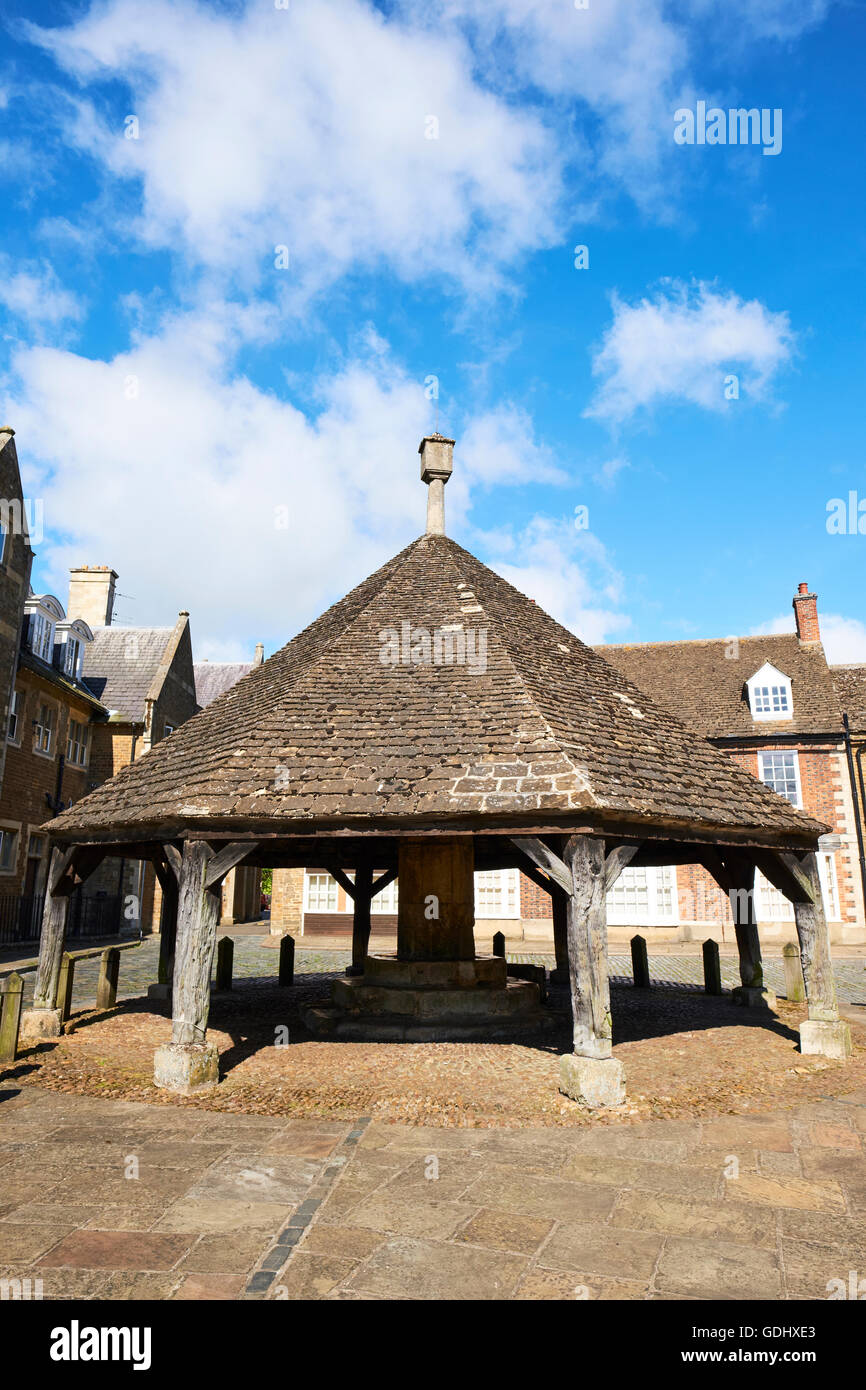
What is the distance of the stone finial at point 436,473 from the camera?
13.7m

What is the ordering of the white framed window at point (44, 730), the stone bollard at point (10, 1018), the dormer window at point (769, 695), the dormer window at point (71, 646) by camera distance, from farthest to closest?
the dormer window at point (71, 646) → the dormer window at point (769, 695) → the white framed window at point (44, 730) → the stone bollard at point (10, 1018)

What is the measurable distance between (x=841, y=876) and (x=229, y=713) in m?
19.9

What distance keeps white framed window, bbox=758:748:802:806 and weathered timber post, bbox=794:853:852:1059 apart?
16.0 meters

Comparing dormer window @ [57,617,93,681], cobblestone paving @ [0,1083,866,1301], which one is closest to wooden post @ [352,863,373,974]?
cobblestone paving @ [0,1083,866,1301]

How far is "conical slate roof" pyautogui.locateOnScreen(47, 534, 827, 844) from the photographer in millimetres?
7527

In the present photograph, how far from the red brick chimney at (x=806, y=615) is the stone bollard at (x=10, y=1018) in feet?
86.3

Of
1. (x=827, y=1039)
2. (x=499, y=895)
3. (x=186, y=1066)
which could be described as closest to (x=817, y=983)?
(x=827, y=1039)

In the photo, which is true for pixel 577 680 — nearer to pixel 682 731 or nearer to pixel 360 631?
pixel 682 731

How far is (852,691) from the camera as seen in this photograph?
25.8 m

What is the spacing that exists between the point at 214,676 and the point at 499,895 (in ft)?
62.8

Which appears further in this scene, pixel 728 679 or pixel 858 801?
pixel 728 679

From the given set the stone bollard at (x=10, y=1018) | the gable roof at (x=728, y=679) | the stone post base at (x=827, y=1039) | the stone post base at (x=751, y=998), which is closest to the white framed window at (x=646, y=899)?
the gable roof at (x=728, y=679)

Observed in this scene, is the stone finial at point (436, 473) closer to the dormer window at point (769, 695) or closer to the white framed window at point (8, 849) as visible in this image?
the white framed window at point (8, 849)

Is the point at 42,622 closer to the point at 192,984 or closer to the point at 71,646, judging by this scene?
the point at 71,646
